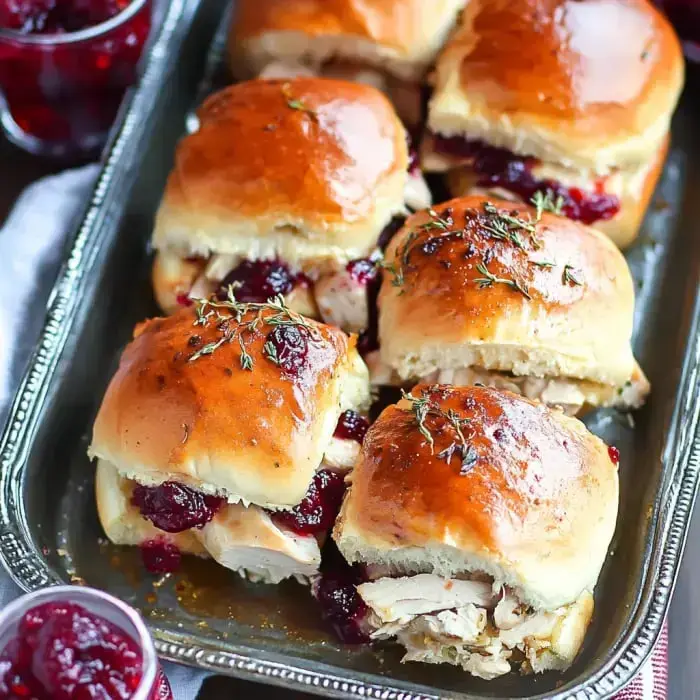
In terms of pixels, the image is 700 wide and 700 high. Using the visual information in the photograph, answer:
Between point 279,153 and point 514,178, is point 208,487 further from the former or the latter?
point 514,178

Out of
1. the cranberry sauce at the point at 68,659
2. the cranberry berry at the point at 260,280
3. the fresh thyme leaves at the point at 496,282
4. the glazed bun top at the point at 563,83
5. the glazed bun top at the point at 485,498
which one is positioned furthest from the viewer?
the glazed bun top at the point at 563,83

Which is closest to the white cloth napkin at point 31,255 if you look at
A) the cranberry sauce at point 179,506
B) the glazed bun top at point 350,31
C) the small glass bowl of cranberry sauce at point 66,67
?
the small glass bowl of cranberry sauce at point 66,67

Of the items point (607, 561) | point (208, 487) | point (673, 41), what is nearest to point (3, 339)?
point (208, 487)

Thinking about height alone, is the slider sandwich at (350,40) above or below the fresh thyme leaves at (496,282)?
above

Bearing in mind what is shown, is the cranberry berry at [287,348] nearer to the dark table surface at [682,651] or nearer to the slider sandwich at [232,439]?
the slider sandwich at [232,439]

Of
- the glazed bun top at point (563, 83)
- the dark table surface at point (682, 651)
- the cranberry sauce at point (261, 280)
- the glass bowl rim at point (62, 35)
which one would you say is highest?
the glass bowl rim at point (62, 35)

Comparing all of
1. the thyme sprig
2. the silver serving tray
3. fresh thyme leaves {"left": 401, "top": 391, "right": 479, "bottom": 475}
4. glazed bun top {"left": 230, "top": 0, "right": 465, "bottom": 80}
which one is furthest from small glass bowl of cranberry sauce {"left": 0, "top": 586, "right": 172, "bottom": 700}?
glazed bun top {"left": 230, "top": 0, "right": 465, "bottom": 80}

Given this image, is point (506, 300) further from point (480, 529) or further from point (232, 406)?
point (232, 406)

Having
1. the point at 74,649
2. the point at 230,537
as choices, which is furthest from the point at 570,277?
the point at 74,649
